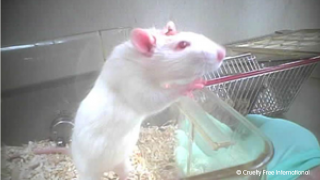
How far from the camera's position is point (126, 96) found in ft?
1.97

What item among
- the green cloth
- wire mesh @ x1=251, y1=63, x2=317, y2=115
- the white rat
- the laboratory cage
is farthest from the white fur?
wire mesh @ x1=251, y1=63, x2=317, y2=115

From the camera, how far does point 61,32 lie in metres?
0.92

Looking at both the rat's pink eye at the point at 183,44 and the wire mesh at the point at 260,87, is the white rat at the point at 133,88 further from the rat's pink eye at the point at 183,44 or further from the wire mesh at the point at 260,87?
the wire mesh at the point at 260,87

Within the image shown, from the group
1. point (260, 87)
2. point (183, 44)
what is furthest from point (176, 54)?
point (260, 87)

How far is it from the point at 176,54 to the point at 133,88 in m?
0.09

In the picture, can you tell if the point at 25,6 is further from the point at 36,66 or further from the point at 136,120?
the point at 136,120

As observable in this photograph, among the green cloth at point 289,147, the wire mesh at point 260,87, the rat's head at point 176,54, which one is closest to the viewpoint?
the rat's head at point 176,54

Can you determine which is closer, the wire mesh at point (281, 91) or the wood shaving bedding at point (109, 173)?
the wood shaving bedding at point (109, 173)

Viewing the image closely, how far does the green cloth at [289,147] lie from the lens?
2.36 feet

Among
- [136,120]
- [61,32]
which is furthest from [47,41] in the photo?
[136,120]

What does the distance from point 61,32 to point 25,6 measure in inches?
4.1

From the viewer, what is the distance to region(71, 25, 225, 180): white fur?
1.78 feet

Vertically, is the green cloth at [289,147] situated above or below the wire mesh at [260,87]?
below

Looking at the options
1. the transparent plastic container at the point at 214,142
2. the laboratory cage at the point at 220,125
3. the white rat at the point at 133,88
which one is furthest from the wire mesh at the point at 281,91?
the white rat at the point at 133,88
